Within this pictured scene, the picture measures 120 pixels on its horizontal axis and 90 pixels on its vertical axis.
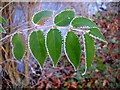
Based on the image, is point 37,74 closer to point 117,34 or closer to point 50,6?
point 50,6

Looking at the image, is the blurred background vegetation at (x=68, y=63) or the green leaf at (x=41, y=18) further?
the blurred background vegetation at (x=68, y=63)

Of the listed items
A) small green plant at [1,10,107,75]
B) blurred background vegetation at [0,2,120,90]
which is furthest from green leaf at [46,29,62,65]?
blurred background vegetation at [0,2,120,90]

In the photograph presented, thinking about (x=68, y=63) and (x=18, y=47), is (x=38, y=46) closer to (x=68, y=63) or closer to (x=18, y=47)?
(x=18, y=47)

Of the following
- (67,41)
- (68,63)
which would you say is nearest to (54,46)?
(67,41)

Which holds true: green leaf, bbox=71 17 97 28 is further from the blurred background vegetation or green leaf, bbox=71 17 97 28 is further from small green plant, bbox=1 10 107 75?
the blurred background vegetation

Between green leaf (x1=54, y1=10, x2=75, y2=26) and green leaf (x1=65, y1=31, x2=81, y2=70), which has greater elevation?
green leaf (x1=54, y1=10, x2=75, y2=26)

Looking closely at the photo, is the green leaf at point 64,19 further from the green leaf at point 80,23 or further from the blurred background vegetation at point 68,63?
the blurred background vegetation at point 68,63

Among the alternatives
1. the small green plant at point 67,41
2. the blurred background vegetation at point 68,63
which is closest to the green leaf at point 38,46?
the small green plant at point 67,41
